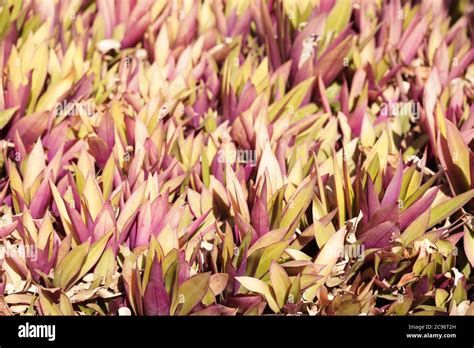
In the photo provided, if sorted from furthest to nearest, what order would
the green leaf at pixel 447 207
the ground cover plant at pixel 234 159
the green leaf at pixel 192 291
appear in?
the green leaf at pixel 447 207, the ground cover plant at pixel 234 159, the green leaf at pixel 192 291

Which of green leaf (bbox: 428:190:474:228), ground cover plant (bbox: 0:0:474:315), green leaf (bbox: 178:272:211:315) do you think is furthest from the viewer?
green leaf (bbox: 428:190:474:228)

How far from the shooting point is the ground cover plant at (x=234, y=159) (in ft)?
6.36

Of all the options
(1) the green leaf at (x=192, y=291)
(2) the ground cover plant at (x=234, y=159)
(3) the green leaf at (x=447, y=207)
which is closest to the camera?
(1) the green leaf at (x=192, y=291)

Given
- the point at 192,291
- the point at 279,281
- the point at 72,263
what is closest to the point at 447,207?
the point at 279,281

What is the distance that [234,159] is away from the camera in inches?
90.2

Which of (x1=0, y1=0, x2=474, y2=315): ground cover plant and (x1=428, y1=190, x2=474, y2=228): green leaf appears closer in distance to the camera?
(x1=0, y1=0, x2=474, y2=315): ground cover plant

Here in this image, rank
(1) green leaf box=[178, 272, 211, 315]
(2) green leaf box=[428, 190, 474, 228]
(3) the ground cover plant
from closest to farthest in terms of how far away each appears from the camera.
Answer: (1) green leaf box=[178, 272, 211, 315], (3) the ground cover plant, (2) green leaf box=[428, 190, 474, 228]

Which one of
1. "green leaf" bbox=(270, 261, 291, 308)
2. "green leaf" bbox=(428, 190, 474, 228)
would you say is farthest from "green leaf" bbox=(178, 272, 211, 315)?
"green leaf" bbox=(428, 190, 474, 228)

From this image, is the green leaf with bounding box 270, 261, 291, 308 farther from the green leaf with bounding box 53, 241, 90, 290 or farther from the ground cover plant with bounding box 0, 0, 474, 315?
the green leaf with bounding box 53, 241, 90, 290

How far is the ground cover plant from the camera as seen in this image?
194 cm

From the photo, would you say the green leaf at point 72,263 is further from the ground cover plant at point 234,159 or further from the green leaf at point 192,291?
the green leaf at point 192,291

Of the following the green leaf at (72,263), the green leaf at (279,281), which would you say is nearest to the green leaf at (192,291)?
the green leaf at (279,281)

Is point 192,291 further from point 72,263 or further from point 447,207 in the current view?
point 447,207
